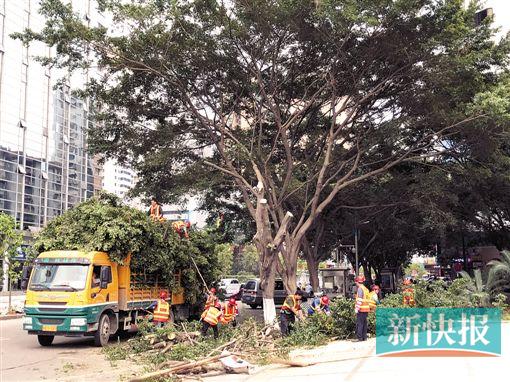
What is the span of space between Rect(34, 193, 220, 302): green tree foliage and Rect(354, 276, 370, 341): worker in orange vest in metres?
6.11

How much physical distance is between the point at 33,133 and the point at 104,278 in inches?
1441

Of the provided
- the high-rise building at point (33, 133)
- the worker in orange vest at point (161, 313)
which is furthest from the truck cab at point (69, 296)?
the high-rise building at point (33, 133)

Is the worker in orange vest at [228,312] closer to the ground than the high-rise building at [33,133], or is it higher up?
closer to the ground

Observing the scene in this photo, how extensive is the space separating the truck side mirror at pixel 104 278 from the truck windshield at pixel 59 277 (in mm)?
489

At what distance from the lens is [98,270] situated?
1450 cm

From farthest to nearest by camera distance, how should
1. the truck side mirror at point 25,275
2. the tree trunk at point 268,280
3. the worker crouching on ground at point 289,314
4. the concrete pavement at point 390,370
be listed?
the tree trunk at point 268,280
the worker crouching on ground at point 289,314
the truck side mirror at point 25,275
the concrete pavement at point 390,370

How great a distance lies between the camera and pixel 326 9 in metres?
15.6

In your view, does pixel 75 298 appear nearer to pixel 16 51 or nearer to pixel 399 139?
pixel 399 139

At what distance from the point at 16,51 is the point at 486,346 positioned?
4369cm

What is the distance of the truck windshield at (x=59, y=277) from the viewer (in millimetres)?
14023

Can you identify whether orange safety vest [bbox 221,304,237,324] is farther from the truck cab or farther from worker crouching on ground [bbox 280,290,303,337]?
the truck cab

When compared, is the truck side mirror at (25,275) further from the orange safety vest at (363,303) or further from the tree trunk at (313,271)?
the tree trunk at (313,271)

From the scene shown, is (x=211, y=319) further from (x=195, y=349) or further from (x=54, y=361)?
(x=54, y=361)

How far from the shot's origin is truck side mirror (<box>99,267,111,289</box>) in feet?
47.4
